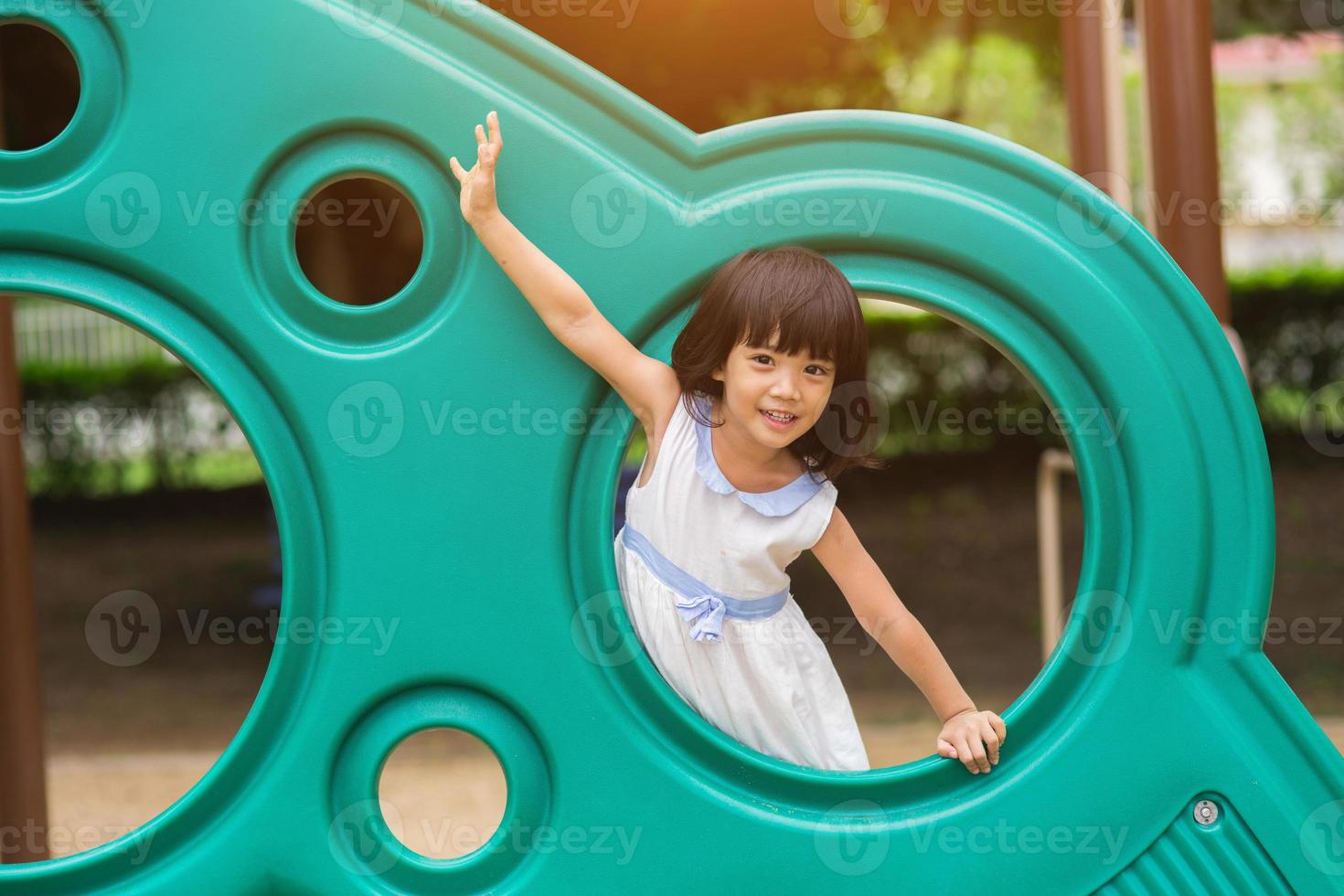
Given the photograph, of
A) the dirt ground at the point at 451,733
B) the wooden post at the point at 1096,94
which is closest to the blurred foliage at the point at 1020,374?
the dirt ground at the point at 451,733

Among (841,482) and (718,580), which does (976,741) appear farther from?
(841,482)

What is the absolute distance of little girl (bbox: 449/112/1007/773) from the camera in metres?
1.39

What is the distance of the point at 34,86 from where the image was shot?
17.1 ft

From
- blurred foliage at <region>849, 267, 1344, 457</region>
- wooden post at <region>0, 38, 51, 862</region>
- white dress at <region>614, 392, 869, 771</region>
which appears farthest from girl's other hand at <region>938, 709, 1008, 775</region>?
blurred foliage at <region>849, 267, 1344, 457</region>

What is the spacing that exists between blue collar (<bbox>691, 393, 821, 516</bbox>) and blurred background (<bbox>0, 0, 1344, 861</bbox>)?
258 mm

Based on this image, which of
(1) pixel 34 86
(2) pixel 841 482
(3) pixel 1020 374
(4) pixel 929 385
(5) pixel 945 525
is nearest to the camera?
(1) pixel 34 86

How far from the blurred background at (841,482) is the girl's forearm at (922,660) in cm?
59

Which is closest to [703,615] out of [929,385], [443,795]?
[443,795]

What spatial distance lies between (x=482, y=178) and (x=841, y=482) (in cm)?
672

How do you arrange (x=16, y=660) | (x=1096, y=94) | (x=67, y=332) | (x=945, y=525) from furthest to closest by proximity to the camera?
1. (x=67, y=332)
2. (x=945, y=525)
3. (x=1096, y=94)
4. (x=16, y=660)

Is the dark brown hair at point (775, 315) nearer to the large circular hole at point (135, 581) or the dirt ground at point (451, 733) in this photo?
the large circular hole at point (135, 581)

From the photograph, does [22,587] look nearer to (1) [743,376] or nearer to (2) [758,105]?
(1) [743,376]

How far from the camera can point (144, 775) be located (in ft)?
12.8

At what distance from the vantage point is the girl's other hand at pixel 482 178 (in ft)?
4.54
